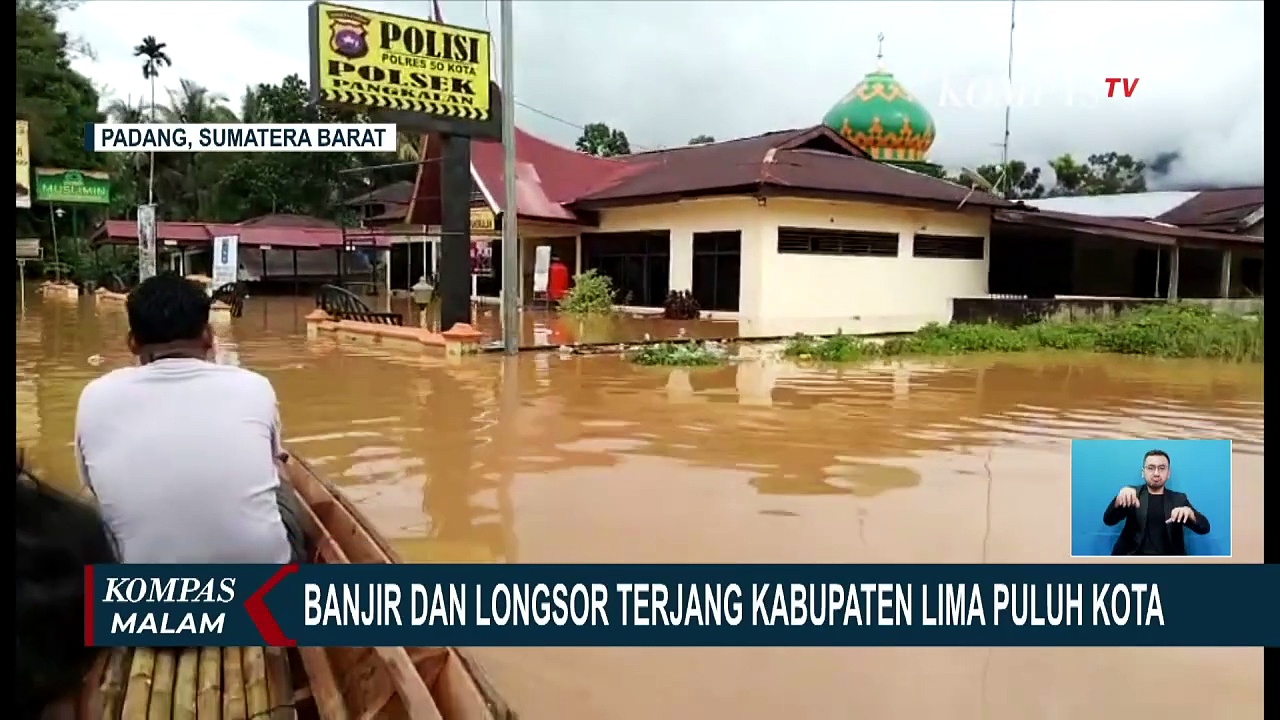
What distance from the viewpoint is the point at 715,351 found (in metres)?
10.6

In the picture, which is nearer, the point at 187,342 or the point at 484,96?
the point at 187,342

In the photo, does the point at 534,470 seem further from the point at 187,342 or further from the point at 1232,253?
the point at 1232,253

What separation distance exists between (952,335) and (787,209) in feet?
10.9

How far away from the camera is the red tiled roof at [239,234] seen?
4.44 m

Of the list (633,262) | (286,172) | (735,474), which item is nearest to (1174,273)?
(633,262)

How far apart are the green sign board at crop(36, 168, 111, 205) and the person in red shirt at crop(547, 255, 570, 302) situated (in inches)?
454

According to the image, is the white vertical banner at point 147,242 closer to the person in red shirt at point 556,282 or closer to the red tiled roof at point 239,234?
the red tiled roof at point 239,234

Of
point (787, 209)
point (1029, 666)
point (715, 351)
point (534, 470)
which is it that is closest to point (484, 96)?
point (715, 351)

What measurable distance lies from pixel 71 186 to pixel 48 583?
1.81 metres

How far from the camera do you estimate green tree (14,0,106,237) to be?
98.5 inches

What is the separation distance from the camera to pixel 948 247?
52.0 ft

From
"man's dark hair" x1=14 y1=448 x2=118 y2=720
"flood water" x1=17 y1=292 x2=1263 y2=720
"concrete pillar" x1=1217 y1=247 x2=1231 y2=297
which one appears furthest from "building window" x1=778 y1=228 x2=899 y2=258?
"man's dark hair" x1=14 y1=448 x2=118 y2=720

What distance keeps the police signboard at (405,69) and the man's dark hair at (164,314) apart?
302cm

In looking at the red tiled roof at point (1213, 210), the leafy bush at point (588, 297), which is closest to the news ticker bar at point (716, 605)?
the leafy bush at point (588, 297)
